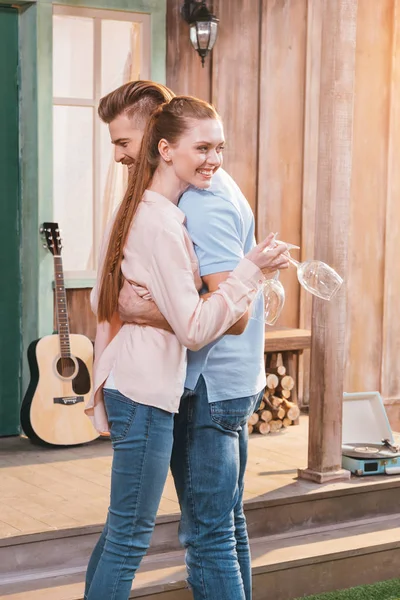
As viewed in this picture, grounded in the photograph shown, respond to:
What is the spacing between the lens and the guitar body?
518cm

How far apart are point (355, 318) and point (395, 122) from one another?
51.8 inches

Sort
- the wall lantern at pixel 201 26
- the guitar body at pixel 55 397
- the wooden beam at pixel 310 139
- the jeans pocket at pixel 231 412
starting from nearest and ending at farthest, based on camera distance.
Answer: the jeans pocket at pixel 231 412
the guitar body at pixel 55 397
the wall lantern at pixel 201 26
the wooden beam at pixel 310 139

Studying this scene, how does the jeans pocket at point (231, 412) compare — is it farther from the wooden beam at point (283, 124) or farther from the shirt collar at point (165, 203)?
the wooden beam at point (283, 124)

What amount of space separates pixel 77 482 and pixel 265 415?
60.8 inches

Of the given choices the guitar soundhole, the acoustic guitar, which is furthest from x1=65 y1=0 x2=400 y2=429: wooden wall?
the guitar soundhole

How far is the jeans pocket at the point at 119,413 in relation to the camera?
2.57 m

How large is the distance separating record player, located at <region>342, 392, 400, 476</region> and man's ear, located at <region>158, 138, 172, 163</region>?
8.17 feet

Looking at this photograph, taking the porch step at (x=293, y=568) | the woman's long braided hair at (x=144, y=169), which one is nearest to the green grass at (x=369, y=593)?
the porch step at (x=293, y=568)

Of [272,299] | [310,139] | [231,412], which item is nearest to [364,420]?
[310,139]

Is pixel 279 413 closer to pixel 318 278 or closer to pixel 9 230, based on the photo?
pixel 9 230

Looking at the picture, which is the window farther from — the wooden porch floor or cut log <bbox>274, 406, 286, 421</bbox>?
cut log <bbox>274, 406, 286, 421</bbox>

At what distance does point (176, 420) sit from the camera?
2.67 meters

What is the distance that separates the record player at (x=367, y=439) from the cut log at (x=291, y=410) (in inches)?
30.7

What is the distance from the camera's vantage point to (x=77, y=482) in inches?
176
